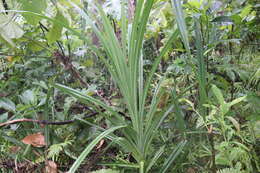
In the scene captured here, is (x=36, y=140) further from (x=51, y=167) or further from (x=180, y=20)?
(x=180, y=20)

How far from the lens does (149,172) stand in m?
0.81

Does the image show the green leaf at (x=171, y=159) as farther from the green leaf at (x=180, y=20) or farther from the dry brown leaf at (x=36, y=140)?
the dry brown leaf at (x=36, y=140)

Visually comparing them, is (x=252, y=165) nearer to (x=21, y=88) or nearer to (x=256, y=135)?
(x=256, y=135)

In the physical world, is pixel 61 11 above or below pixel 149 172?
above

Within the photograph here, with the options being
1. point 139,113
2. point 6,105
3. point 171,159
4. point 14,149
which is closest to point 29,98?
point 6,105

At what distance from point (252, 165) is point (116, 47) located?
527mm

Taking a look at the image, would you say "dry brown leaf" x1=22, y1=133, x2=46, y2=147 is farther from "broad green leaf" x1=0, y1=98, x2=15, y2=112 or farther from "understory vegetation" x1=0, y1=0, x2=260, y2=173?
"broad green leaf" x1=0, y1=98, x2=15, y2=112

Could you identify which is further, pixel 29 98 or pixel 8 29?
pixel 29 98

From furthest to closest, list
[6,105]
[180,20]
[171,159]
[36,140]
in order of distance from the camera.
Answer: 1. [6,105]
2. [36,140]
3. [171,159]
4. [180,20]

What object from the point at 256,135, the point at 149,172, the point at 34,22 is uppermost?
the point at 34,22

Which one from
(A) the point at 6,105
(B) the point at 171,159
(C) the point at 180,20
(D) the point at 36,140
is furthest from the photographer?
(A) the point at 6,105

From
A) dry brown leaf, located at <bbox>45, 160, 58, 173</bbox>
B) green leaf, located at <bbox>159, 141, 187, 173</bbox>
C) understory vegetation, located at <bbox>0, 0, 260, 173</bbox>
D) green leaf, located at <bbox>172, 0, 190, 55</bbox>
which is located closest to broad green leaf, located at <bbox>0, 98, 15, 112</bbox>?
understory vegetation, located at <bbox>0, 0, 260, 173</bbox>

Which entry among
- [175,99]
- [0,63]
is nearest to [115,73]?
[175,99]

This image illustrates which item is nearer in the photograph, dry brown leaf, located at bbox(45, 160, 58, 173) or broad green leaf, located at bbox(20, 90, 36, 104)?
dry brown leaf, located at bbox(45, 160, 58, 173)
